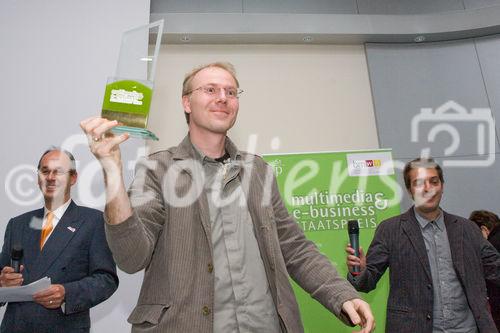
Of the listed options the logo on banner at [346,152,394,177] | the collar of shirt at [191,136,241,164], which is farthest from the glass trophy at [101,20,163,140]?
the logo on banner at [346,152,394,177]

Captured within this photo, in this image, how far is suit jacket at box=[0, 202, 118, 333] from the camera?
1.76 m

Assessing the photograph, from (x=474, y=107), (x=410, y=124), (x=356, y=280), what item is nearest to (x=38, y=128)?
(x=356, y=280)

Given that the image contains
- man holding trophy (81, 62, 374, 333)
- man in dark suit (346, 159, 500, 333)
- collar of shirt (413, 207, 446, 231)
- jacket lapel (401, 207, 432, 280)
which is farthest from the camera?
collar of shirt (413, 207, 446, 231)

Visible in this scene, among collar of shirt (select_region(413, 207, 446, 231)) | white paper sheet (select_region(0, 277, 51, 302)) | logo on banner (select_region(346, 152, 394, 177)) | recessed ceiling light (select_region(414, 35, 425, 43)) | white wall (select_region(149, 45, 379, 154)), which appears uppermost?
recessed ceiling light (select_region(414, 35, 425, 43))

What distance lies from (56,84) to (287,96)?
2112 millimetres

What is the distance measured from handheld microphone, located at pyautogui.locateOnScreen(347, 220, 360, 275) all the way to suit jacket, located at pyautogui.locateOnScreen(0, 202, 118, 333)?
1.18 m

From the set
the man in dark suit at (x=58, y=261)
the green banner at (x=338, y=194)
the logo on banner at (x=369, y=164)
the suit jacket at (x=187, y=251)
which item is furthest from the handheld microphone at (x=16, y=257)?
the logo on banner at (x=369, y=164)

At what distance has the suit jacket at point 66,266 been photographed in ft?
5.76

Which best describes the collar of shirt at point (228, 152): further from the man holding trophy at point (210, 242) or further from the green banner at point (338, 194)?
the green banner at point (338, 194)

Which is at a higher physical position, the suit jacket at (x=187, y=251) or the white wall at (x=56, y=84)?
the white wall at (x=56, y=84)

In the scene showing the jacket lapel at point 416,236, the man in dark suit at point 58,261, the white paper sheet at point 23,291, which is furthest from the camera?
the jacket lapel at point 416,236

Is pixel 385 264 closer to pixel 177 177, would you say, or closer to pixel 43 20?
pixel 177 177

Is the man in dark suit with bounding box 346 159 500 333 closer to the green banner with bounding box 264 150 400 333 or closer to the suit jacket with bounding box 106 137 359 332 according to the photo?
the green banner with bounding box 264 150 400 333

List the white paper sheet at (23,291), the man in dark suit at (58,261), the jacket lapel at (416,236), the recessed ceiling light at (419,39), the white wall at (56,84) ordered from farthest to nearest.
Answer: the recessed ceiling light at (419,39) → the white wall at (56,84) → the jacket lapel at (416,236) → the man in dark suit at (58,261) → the white paper sheet at (23,291)
